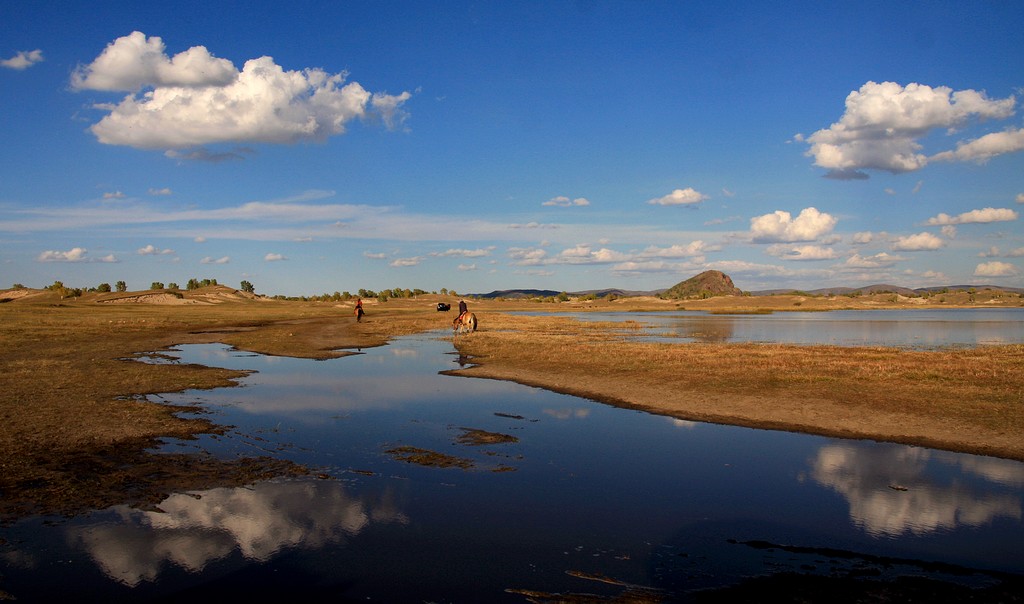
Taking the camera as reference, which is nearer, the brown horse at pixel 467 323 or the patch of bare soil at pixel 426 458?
the patch of bare soil at pixel 426 458

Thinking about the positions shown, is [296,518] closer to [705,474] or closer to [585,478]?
[585,478]

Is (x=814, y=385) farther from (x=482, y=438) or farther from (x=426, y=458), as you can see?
(x=426, y=458)

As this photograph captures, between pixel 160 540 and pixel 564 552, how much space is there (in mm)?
5750

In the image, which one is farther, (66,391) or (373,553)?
(66,391)

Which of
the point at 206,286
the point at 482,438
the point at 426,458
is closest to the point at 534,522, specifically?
the point at 426,458

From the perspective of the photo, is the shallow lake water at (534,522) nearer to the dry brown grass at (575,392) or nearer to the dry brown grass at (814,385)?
the dry brown grass at (575,392)

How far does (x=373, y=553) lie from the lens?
331 inches

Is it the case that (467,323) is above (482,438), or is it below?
above

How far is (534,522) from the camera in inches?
379

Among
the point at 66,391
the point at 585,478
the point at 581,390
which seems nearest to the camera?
the point at 585,478

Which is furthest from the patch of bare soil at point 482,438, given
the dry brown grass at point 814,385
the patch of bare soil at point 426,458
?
the dry brown grass at point 814,385

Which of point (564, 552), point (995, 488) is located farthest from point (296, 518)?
point (995, 488)

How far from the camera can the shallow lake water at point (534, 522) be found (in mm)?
7676

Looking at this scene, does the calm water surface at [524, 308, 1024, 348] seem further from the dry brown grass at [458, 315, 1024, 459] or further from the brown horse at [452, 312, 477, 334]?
the brown horse at [452, 312, 477, 334]
